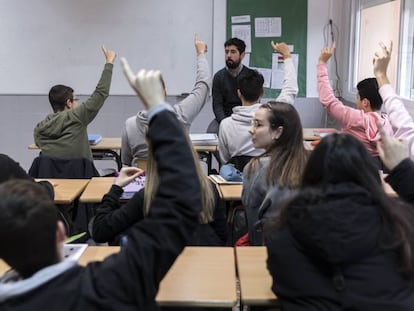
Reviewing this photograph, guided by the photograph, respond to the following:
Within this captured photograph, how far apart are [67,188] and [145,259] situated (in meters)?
2.20

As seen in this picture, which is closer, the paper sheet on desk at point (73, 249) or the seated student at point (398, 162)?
the seated student at point (398, 162)

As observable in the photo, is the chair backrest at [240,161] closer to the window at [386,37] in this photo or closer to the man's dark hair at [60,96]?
the man's dark hair at [60,96]

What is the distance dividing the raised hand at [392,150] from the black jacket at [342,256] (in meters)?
0.32

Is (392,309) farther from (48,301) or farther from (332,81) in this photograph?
(332,81)

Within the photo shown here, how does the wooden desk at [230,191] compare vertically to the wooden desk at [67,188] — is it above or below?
above

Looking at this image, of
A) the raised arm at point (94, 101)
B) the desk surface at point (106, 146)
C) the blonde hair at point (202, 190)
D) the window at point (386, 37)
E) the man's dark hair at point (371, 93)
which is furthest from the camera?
the desk surface at point (106, 146)

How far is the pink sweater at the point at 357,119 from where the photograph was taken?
11.4 feet

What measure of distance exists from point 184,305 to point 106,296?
67 centimetres

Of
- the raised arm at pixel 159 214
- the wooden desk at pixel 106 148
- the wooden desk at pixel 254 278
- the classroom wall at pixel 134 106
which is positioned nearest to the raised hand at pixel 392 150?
the wooden desk at pixel 254 278

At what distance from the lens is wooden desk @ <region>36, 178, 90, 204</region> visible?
2882mm

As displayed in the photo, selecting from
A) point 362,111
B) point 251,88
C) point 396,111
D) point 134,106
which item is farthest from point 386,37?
point 134,106

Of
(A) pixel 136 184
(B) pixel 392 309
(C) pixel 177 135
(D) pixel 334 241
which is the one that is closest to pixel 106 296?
(C) pixel 177 135

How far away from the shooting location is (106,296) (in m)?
1.01

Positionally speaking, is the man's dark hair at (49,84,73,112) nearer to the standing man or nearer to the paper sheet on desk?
the standing man
